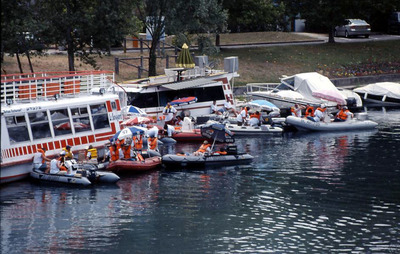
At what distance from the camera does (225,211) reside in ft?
90.6

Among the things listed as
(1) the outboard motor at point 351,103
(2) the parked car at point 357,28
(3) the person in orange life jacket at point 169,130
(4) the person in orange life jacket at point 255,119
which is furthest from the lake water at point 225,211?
(2) the parked car at point 357,28

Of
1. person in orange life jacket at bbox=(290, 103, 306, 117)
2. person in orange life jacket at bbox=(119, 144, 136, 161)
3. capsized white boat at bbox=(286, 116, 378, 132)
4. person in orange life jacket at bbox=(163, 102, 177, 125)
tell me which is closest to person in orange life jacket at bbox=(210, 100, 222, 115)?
person in orange life jacket at bbox=(163, 102, 177, 125)

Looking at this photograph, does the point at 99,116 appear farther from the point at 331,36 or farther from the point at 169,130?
the point at 331,36

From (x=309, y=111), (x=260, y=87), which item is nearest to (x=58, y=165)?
(x=309, y=111)

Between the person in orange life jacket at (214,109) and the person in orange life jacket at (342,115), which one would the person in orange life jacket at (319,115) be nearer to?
the person in orange life jacket at (342,115)

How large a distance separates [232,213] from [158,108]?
1752 cm

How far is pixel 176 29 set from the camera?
52938 mm

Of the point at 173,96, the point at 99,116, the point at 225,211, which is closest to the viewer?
the point at 225,211

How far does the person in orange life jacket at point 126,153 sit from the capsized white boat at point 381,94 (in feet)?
91.5

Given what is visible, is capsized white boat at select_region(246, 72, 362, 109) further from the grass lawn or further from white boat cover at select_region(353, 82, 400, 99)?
the grass lawn

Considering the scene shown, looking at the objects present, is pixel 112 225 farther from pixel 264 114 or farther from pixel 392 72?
pixel 392 72

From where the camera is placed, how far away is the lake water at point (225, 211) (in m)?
24.0

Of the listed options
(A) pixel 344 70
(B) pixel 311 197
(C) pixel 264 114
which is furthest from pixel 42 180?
(A) pixel 344 70

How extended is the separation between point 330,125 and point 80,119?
18.1 metres
